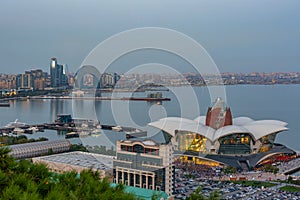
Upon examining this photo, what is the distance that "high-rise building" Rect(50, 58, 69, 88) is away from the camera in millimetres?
28191

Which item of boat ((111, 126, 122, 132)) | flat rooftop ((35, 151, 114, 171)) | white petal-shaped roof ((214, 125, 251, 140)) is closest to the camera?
flat rooftop ((35, 151, 114, 171))

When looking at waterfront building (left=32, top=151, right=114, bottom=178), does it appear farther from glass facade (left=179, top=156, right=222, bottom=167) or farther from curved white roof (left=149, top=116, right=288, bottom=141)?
curved white roof (left=149, top=116, right=288, bottom=141)

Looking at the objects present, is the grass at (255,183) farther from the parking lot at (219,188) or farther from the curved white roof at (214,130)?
the curved white roof at (214,130)

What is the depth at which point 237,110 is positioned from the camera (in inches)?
658

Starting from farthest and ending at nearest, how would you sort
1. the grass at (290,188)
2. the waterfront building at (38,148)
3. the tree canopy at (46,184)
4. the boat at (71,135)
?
1. the boat at (71,135)
2. the waterfront building at (38,148)
3. the grass at (290,188)
4. the tree canopy at (46,184)

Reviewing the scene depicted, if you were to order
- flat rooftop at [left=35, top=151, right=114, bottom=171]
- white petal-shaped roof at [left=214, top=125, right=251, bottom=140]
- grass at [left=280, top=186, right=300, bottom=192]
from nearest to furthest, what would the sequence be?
grass at [left=280, top=186, right=300, bottom=192] < flat rooftop at [left=35, top=151, right=114, bottom=171] < white petal-shaped roof at [left=214, top=125, right=251, bottom=140]

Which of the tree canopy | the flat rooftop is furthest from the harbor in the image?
the tree canopy

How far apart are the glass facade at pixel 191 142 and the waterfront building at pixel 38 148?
2.21m

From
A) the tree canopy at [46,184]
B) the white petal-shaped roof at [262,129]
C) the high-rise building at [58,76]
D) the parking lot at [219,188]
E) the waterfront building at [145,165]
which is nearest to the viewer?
the tree canopy at [46,184]

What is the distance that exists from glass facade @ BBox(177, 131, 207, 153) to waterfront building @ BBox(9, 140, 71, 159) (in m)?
2.21

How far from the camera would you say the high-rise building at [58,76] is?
28191mm

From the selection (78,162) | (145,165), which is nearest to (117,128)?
(78,162)

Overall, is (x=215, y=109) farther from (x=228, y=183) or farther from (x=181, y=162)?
(x=228, y=183)

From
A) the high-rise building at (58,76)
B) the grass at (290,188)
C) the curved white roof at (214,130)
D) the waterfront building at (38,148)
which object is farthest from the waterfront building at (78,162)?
Result: the high-rise building at (58,76)
